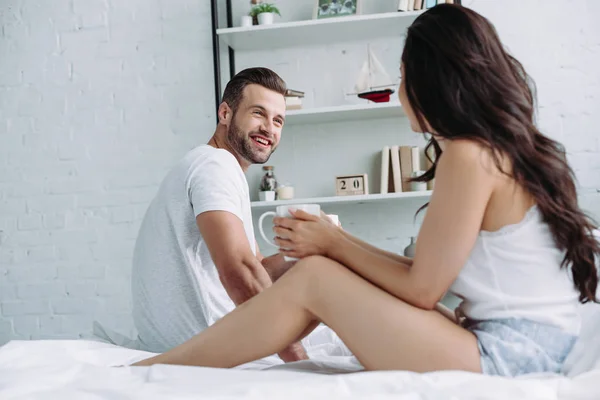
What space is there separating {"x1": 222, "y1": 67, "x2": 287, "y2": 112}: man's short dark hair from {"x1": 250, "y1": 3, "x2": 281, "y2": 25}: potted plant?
0.86 m

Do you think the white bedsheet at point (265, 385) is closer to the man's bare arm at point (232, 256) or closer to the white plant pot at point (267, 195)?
the man's bare arm at point (232, 256)

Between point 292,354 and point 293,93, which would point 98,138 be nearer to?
point 293,93

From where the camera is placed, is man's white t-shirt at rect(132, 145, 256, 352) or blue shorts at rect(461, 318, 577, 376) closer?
blue shorts at rect(461, 318, 577, 376)

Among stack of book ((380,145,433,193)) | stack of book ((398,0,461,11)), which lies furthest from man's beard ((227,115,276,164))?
stack of book ((398,0,461,11))

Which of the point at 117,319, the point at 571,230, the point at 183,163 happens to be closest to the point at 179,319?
the point at 183,163

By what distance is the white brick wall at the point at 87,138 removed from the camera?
3502 millimetres

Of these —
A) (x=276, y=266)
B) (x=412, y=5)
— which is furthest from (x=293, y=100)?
(x=276, y=266)

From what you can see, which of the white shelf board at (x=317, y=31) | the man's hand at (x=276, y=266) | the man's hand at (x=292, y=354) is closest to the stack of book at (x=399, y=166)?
the white shelf board at (x=317, y=31)

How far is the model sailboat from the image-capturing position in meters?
3.21

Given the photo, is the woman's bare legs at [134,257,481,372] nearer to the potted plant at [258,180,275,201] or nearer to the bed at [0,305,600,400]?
the bed at [0,305,600,400]

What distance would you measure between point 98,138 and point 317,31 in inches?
48.1

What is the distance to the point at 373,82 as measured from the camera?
3240 millimetres

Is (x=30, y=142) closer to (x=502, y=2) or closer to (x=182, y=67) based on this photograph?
(x=182, y=67)

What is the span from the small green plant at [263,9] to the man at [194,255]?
1.55m
